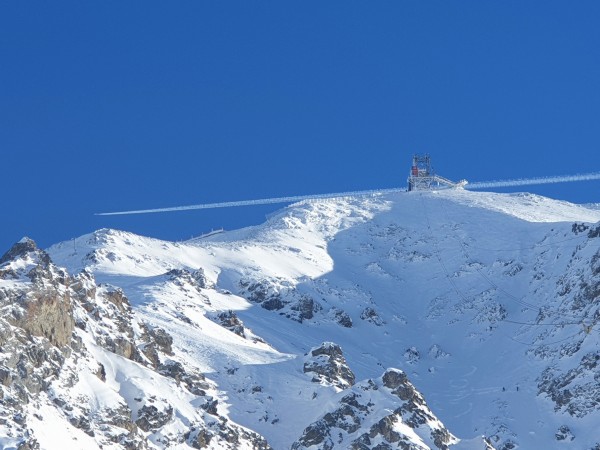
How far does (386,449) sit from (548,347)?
53.3 metres

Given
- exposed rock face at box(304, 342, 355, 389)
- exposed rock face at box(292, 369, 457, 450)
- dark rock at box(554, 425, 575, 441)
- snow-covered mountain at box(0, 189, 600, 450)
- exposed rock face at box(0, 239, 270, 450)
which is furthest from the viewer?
dark rock at box(554, 425, 575, 441)

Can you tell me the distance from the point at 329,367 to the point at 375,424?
1786 cm

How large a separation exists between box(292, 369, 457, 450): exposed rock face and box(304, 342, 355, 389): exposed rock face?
21.3ft

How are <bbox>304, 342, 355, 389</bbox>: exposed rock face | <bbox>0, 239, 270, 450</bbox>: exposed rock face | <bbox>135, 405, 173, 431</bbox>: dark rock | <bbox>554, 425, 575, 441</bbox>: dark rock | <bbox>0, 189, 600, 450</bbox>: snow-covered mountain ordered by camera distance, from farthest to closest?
<bbox>554, 425, 575, 441</bbox>: dark rock
<bbox>304, 342, 355, 389</bbox>: exposed rock face
<bbox>135, 405, 173, 431</bbox>: dark rock
<bbox>0, 189, 600, 450</bbox>: snow-covered mountain
<bbox>0, 239, 270, 450</bbox>: exposed rock face

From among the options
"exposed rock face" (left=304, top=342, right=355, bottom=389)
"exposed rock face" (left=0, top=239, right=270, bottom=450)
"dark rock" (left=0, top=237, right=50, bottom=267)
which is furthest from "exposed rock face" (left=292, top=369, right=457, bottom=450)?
"dark rock" (left=0, top=237, right=50, bottom=267)

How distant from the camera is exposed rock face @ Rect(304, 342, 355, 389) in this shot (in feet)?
552

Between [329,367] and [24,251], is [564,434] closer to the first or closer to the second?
[329,367]

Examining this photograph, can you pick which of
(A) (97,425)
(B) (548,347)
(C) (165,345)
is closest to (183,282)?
(C) (165,345)

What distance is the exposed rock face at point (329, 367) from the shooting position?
552 ft

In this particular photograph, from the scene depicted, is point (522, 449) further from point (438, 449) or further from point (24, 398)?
point (24, 398)

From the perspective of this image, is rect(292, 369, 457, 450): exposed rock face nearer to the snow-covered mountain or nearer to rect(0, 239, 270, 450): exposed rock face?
the snow-covered mountain

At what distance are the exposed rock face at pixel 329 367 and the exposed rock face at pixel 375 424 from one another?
6.50m

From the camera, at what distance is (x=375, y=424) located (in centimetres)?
15350

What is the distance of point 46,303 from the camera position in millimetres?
146625
